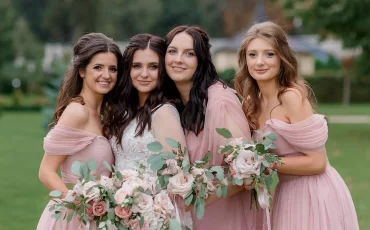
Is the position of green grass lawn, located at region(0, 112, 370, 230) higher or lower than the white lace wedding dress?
lower

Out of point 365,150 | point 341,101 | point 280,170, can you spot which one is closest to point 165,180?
point 280,170

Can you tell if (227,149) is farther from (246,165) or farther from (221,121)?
(221,121)

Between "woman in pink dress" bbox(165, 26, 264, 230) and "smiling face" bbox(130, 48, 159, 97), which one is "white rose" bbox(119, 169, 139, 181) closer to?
"woman in pink dress" bbox(165, 26, 264, 230)

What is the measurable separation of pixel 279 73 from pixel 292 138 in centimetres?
48

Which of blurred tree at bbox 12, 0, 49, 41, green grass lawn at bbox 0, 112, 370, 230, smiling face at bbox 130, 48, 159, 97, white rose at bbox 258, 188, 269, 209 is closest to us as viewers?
white rose at bbox 258, 188, 269, 209

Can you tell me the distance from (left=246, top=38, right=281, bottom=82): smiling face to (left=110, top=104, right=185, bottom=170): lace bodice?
623 millimetres

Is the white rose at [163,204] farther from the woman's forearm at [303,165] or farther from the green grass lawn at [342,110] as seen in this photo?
the green grass lawn at [342,110]

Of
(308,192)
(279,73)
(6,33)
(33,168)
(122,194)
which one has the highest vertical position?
(279,73)

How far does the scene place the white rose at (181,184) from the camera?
148 inches

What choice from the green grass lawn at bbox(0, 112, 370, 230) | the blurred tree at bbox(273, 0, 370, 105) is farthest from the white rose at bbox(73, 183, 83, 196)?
the blurred tree at bbox(273, 0, 370, 105)

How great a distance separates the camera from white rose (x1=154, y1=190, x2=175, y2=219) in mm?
3754

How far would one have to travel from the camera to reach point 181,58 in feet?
14.1

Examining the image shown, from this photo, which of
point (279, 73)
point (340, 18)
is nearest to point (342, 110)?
point (340, 18)

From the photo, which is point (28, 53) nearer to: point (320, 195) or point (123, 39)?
point (123, 39)
